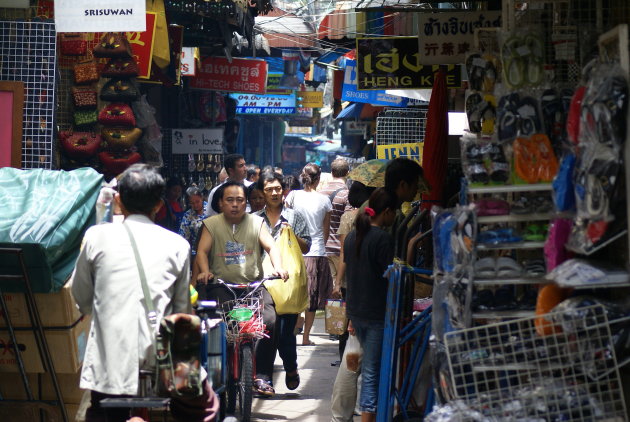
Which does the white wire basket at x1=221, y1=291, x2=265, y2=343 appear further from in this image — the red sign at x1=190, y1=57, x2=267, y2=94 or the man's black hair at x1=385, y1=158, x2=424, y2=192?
the red sign at x1=190, y1=57, x2=267, y2=94

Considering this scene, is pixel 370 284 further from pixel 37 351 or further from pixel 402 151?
pixel 402 151

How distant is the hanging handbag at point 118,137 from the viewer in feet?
39.4

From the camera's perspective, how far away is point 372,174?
946 cm

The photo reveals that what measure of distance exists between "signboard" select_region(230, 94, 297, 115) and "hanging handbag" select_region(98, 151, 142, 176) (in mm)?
15977

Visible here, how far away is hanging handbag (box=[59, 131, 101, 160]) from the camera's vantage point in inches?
458

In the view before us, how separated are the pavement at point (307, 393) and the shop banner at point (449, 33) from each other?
3559 millimetres

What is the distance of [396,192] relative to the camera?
299 inches

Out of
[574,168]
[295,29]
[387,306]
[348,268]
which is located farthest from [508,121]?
[295,29]

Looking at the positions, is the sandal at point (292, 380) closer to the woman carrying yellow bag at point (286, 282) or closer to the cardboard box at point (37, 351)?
the woman carrying yellow bag at point (286, 282)

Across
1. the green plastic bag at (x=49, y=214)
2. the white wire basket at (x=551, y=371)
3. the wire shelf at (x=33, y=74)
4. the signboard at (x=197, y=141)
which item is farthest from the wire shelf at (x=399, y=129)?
the white wire basket at (x=551, y=371)

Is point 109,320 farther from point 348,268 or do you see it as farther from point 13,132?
point 13,132

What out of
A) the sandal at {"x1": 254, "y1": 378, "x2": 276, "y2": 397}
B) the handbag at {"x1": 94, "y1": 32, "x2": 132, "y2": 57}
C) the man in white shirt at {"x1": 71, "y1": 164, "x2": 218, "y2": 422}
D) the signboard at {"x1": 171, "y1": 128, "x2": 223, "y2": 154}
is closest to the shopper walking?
the sandal at {"x1": 254, "y1": 378, "x2": 276, "y2": 397}

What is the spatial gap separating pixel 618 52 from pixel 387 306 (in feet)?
9.38

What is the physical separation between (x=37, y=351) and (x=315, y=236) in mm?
5982
